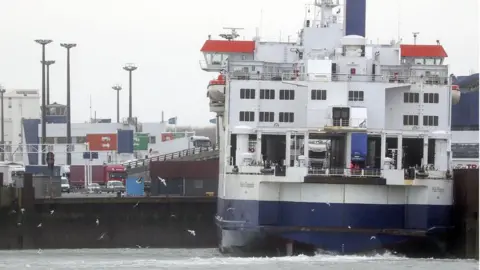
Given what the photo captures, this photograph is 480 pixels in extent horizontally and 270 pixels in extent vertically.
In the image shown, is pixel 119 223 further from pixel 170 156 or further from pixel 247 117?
pixel 170 156

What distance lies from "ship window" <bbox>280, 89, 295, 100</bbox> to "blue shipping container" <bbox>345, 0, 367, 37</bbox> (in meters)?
5.14

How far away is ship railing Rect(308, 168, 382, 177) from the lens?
49000 mm

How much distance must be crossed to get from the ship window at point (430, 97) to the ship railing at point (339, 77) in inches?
20.3

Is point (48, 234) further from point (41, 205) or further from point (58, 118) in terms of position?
point (58, 118)

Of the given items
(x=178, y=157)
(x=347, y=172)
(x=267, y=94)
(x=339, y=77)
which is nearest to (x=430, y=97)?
(x=339, y=77)

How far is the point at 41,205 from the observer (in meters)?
62.4

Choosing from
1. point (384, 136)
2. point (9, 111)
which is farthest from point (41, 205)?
point (9, 111)

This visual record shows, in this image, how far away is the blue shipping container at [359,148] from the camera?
4975 cm

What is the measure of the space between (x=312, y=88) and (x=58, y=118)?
82326 mm

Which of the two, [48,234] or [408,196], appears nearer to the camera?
[408,196]

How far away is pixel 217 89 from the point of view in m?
56.5

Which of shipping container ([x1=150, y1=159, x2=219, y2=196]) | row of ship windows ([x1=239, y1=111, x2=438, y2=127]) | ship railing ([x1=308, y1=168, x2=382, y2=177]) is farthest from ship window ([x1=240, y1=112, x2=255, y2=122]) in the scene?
shipping container ([x1=150, y1=159, x2=219, y2=196])

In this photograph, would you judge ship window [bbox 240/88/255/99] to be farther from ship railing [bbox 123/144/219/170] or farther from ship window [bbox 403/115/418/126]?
ship railing [bbox 123/144/219/170]

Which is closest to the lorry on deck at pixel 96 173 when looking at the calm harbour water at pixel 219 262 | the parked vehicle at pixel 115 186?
the parked vehicle at pixel 115 186
